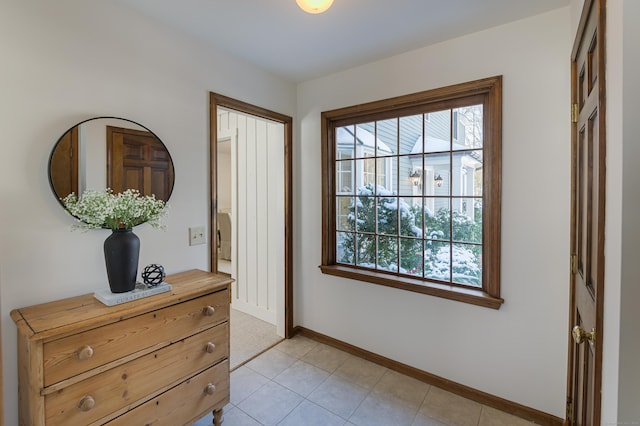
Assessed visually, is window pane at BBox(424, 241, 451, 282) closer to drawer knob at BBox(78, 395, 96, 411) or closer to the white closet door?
the white closet door

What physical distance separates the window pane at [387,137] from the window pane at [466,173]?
0.50 metres

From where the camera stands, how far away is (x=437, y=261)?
223cm

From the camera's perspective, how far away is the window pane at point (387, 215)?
95.4 inches

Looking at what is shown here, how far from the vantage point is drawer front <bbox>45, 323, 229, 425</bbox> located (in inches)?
46.6

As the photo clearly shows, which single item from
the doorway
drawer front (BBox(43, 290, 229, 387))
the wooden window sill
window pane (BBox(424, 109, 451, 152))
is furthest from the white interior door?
window pane (BBox(424, 109, 451, 152))

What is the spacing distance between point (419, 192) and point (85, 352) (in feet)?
7.22

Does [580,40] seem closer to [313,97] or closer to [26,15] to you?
[313,97]

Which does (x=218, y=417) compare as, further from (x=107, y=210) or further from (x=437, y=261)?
(x=437, y=261)

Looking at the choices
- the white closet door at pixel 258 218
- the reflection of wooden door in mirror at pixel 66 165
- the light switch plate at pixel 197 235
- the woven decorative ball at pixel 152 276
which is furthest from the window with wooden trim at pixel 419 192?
the reflection of wooden door in mirror at pixel 66 165

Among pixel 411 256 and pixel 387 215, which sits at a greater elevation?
pixel 387 215

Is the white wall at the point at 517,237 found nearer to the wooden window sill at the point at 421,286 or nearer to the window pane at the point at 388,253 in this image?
the wooden window sill at the point at 421,286

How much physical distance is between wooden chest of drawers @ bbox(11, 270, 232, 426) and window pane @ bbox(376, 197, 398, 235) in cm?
137

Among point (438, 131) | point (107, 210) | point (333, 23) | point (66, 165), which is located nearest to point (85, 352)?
point (107, 210)

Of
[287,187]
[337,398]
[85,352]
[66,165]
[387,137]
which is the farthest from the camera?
[287,187]
